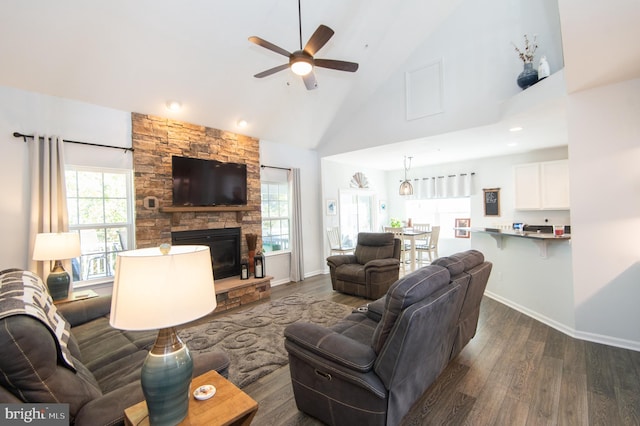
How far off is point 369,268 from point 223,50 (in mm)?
3713

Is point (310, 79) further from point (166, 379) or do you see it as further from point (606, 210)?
point (606, 210)

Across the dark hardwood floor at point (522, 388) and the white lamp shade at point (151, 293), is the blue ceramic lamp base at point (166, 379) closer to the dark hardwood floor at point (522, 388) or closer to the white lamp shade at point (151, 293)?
the white lamp shade at point (151, 293)

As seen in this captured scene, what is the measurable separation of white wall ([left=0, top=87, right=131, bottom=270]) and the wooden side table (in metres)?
3.15

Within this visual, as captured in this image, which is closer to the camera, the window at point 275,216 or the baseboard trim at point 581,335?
the baseboard trim at point 581,335

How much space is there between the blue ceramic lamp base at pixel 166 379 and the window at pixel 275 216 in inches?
177

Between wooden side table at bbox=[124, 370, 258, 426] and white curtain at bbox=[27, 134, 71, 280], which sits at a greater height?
white curtain at bbox=[27, 134, 71, 280]

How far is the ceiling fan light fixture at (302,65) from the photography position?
2.84m

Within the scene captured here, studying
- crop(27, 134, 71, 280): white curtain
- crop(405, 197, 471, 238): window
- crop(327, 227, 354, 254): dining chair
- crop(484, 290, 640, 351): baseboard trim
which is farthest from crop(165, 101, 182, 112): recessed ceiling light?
crop(405, 197, 471, 238): window

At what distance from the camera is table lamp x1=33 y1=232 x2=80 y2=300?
9.34 feet

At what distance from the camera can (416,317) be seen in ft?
5.10

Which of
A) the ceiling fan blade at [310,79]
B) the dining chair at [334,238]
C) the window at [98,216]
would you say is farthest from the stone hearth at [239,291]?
the ceiling fan blade at [310,79]

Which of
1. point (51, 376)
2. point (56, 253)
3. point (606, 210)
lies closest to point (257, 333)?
point (56, 253)

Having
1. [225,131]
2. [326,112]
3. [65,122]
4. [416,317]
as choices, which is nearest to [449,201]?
[326,112]

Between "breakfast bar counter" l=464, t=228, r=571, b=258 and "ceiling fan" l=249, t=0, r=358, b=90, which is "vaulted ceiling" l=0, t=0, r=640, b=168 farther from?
"breakfast bar counter" l=464, t=228, r=571, b=258
